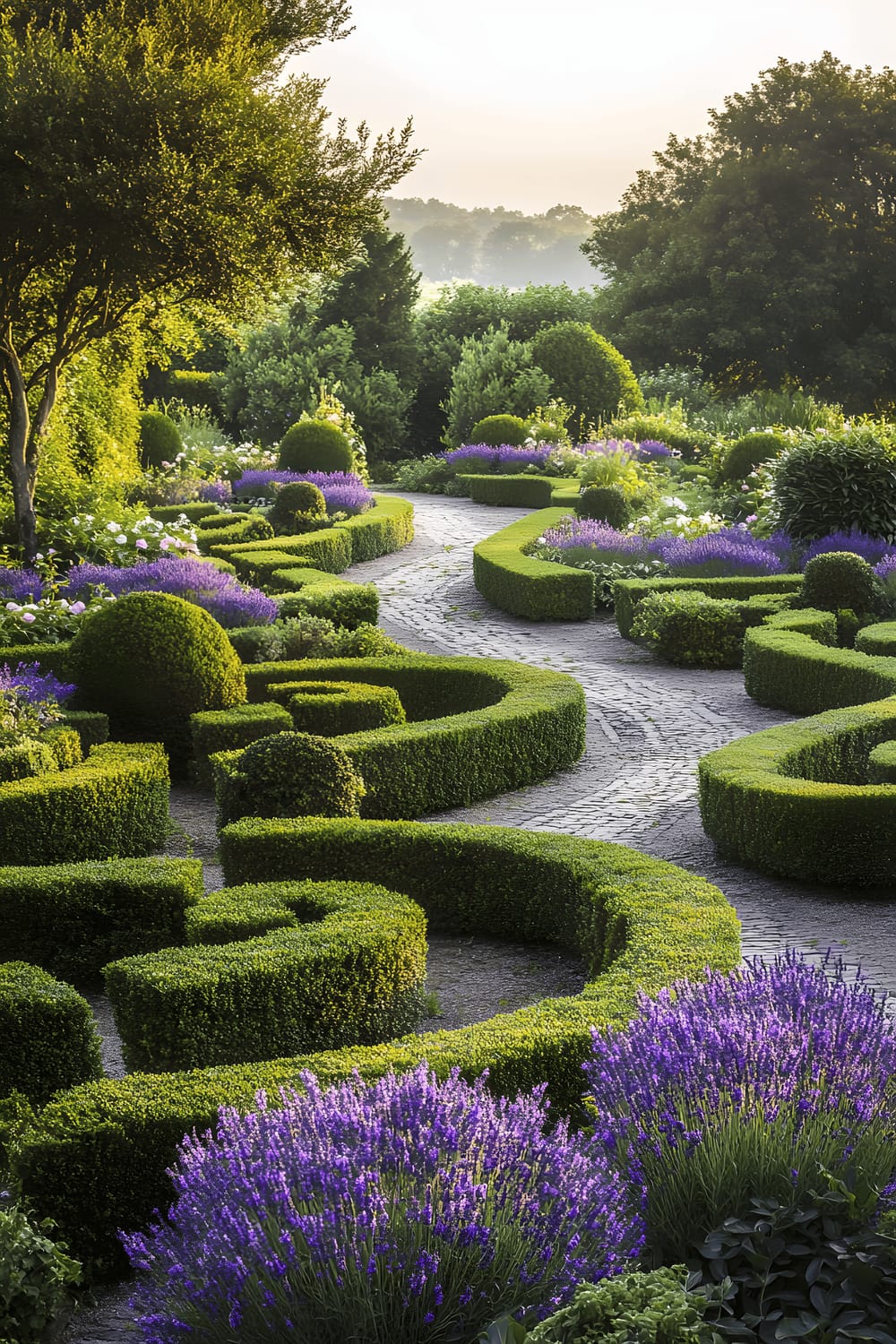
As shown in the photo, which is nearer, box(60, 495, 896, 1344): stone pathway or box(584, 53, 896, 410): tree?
box(60, 495, 896, 1344): stone pathway

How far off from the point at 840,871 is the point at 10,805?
176 inches

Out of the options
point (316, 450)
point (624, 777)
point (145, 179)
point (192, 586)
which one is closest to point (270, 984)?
point (624, 777)

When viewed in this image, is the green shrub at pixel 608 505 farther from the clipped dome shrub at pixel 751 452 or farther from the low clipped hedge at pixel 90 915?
the low clipped hedge at pixel 90 915

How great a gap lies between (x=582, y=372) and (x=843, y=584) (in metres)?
21.7

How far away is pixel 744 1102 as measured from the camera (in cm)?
299

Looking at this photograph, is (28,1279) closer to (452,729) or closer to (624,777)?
(452,729)

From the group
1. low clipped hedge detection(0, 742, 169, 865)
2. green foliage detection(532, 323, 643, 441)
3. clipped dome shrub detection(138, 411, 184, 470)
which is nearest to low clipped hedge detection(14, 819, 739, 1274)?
low clipped hedge detection(0, 742, 169, 865)

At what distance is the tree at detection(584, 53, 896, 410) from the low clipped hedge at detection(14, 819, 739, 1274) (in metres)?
36.1

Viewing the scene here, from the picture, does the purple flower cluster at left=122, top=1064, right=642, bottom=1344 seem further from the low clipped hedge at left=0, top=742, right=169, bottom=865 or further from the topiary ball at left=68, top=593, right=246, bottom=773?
the topiary ball at left=68, top=593, right=246, bottom=773

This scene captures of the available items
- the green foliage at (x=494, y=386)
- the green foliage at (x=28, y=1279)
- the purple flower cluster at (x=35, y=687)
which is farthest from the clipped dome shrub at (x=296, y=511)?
the green foliage at (x=28, y=1279)

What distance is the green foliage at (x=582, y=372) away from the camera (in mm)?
33438

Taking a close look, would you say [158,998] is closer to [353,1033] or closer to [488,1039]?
[353,1033]

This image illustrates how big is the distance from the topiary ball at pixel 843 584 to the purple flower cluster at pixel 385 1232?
10661 millimetres

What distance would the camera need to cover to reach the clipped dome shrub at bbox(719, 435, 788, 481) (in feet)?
73.0
